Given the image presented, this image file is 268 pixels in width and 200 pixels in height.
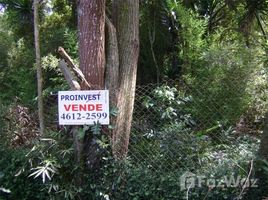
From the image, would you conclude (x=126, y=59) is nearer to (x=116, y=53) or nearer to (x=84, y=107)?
(x=116, y=53)

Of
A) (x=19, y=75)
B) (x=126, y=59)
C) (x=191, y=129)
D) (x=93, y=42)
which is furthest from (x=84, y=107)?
(x=19, y=75)

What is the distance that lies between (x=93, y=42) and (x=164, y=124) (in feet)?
4.47

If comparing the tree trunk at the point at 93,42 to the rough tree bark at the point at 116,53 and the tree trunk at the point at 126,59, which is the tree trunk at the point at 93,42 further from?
the tree trunk at the point at 126,59

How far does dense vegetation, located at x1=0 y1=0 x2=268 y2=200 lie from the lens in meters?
4.36

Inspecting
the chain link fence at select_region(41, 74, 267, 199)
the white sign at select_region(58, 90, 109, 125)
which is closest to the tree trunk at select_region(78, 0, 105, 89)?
the white sign at select_region(58, 90, 109, 125)

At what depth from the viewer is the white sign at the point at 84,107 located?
450 cm

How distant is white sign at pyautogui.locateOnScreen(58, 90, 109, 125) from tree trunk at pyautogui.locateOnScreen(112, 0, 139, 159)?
351mm

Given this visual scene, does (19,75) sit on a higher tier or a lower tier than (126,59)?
higher

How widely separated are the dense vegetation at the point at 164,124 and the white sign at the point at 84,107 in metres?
0.11

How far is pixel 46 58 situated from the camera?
22.6ft

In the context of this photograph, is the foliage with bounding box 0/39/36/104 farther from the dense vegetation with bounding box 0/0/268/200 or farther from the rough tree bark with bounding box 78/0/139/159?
the rough tree bark with bounding box 78/0/139/159

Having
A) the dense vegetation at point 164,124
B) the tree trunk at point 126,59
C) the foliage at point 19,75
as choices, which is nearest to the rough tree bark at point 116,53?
the tree trunk at point 126,59

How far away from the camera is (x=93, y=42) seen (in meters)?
4.76

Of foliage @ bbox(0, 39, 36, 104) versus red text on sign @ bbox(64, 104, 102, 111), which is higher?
foliage @ bbox(0, 39, 36, 104)
